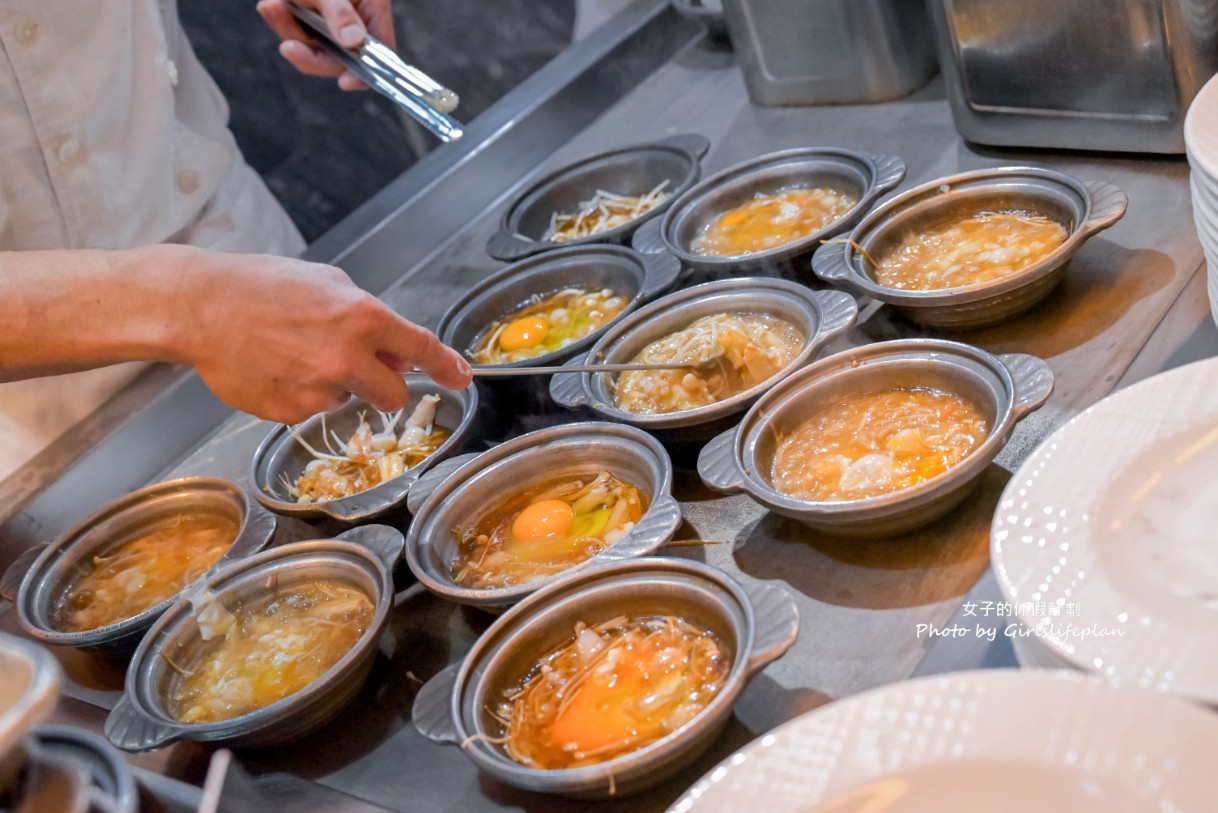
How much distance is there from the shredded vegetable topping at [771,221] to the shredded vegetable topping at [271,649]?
125 centimetres

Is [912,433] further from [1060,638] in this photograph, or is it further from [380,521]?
[380,521]

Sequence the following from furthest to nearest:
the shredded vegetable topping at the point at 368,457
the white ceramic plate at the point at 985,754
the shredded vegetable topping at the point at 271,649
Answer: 1. the shredded vegetable topping at the point at 368,457
2. the shredded vegetable topping at the point at 271,649
3. the white ceramic plate at the point at 985,754

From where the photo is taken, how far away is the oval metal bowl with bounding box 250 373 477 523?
7.23 feet

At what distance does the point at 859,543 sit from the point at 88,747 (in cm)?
125

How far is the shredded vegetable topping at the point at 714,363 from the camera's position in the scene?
2.24 meters

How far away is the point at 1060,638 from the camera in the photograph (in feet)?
4.02

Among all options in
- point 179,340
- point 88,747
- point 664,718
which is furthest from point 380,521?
point 88,747

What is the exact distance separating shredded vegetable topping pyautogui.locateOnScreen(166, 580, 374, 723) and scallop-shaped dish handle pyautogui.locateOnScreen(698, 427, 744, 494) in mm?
666

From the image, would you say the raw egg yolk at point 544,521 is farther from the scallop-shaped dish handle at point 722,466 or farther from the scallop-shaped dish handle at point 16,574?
the scallop-shaped dish handle at point 16,574

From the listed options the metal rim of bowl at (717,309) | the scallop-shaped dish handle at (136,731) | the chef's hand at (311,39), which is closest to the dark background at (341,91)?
the chef's hand at (311,39)

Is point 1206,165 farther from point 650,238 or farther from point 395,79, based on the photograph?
point 395,79

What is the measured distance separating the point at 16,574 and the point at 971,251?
7.35ft

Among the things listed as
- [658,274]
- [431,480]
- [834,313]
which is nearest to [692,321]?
[658,274]

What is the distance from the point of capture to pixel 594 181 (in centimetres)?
330
